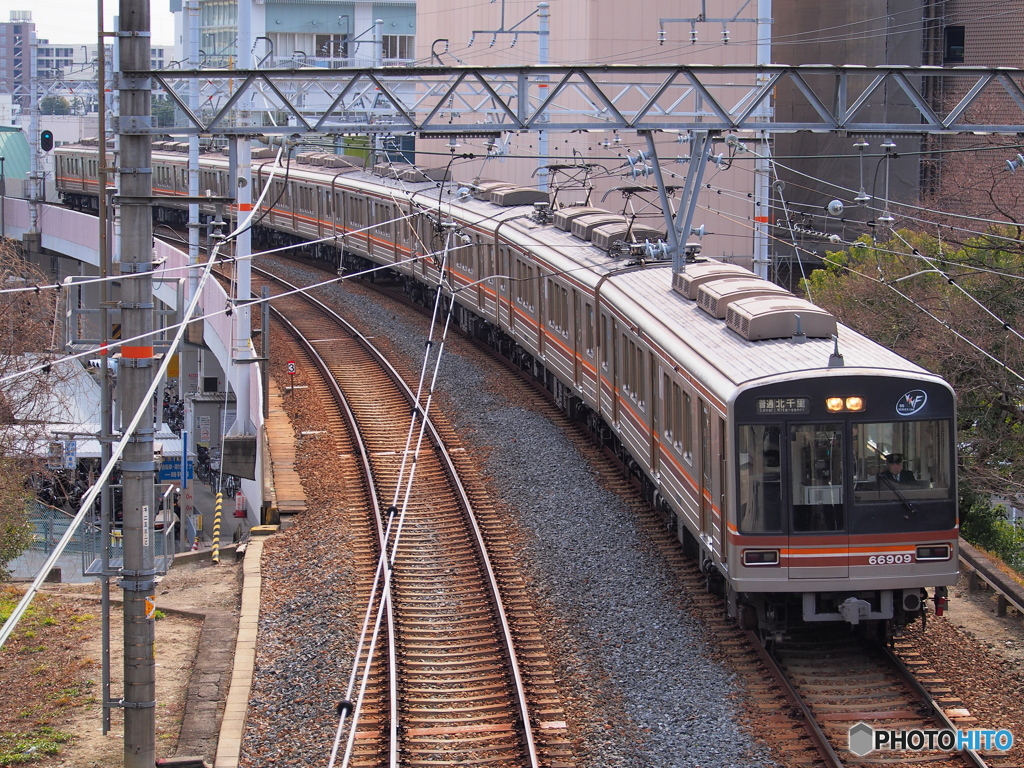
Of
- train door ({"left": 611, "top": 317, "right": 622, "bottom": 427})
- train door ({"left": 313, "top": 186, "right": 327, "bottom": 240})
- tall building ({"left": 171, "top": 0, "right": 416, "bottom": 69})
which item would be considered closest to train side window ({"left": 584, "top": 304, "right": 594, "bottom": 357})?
train door ({"left": 611, "top": 317, "right": 622, "bottom": 427})

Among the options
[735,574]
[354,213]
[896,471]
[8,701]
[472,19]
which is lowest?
[8,701]

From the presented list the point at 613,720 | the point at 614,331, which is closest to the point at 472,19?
the point at 614,331

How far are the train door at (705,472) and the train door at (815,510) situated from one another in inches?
31.6

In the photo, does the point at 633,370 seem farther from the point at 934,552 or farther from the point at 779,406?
the point at 934,552

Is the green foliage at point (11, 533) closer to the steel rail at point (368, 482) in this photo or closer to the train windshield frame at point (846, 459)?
the steel rail at point (368, 482)

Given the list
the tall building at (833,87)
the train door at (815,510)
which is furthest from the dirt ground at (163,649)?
the tall building at (833,87)

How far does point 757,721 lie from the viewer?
8555 mm

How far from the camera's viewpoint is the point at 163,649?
10352 millimetres

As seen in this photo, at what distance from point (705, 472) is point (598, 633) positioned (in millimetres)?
1563

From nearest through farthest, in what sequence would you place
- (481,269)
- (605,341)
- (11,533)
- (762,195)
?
(605,341) < (11,533) < (762,195) < (481,269)

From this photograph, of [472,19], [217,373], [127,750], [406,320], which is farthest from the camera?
[472,19]

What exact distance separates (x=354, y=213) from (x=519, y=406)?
40.0 feet

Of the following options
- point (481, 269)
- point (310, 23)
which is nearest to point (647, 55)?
point (481, 269)

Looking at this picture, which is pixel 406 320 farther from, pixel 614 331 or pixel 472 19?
pixel 472 19
